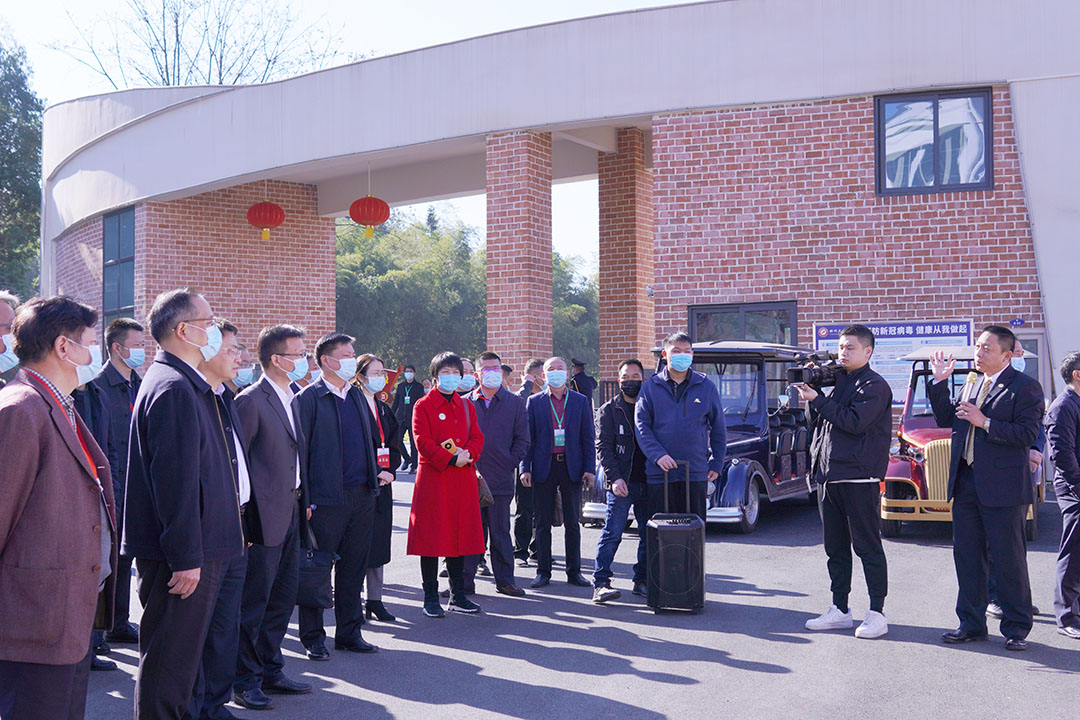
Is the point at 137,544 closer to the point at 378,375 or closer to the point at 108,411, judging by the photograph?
the point at 108,411

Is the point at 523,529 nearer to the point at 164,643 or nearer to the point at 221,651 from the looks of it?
the point at 221,651

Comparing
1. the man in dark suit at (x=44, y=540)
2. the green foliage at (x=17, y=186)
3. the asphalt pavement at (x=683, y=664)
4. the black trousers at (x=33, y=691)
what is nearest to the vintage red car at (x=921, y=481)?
the asphalt pavement at (x=683, y=664)

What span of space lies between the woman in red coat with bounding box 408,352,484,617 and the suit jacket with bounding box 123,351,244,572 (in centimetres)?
348

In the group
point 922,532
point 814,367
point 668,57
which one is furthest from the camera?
point 668,57

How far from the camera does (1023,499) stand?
7.34 m

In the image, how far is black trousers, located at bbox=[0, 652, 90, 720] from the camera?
12.3ft

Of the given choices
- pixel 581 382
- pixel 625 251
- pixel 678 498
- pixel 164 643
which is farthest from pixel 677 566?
Result: pixel 625 251

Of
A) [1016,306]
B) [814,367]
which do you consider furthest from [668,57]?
[814,367]

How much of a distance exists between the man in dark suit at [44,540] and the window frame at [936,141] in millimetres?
12791

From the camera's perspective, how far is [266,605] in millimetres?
6094

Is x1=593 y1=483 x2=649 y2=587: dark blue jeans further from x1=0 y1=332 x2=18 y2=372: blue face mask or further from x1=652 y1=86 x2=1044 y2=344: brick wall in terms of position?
x1=652 y1=86 x2=1044 y2=344: brick wall

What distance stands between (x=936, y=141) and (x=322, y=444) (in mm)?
10643

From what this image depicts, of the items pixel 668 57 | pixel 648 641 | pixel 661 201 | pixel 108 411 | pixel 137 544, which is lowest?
pixel 648 641

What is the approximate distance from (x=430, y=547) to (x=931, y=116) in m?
9.92
